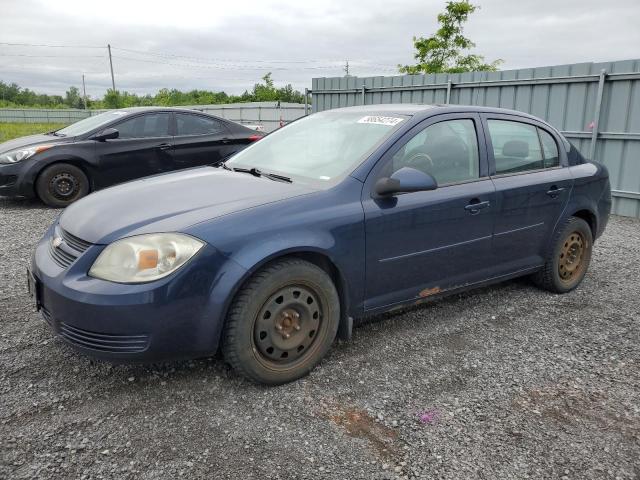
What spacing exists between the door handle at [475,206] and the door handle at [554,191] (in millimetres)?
788

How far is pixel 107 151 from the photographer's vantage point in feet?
24.9

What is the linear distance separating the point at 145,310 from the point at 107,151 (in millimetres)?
5779

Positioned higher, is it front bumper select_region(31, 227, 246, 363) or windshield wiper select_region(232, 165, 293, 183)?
windshield wiper select_region(232, 165, 293, 183)

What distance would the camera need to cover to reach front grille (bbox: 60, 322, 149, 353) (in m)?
2.53

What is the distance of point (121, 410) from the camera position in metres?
2.64

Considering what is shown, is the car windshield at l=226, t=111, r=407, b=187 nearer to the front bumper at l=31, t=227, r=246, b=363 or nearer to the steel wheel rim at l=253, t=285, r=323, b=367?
the steel wheel rim at l=253, t=285, r=323, b=367

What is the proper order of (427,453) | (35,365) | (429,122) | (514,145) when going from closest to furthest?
(427,453)
(35,365)
(429,122)
(514,145)

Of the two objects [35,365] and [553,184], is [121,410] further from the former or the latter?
[553,184]

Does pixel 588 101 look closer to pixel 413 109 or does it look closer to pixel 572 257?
pixel 572 257

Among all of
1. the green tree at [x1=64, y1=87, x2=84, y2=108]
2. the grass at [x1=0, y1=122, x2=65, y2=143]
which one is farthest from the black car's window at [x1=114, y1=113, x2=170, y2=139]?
the green tree at [x1=64, y1=87, x2=84, y2=108]

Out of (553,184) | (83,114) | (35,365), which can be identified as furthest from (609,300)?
(83,114)

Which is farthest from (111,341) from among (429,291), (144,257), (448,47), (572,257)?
(448,47)

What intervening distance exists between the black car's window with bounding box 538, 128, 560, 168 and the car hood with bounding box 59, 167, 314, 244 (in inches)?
88.6

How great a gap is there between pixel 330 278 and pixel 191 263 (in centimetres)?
82
